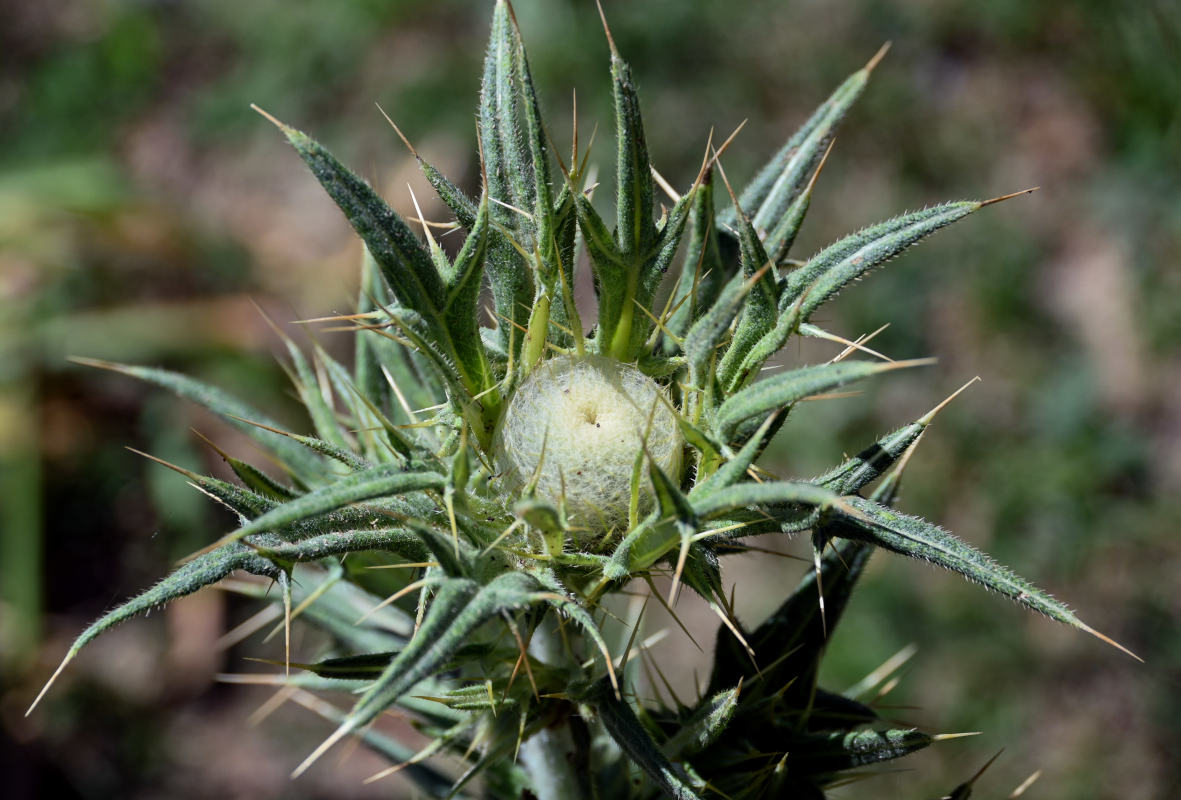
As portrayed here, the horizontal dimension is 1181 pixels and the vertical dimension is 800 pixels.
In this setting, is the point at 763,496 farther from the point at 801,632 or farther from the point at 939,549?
the point at 801,632

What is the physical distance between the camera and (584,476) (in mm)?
1640

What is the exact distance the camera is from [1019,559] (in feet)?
16.7

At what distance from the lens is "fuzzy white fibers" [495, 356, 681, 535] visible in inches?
64.6

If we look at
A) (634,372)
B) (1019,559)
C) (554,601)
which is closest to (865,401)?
(1019,559)

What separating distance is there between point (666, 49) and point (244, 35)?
10.4ft

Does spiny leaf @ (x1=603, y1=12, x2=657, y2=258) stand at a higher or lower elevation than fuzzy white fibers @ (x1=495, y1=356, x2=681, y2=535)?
higher

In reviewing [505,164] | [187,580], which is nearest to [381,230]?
[505,164]

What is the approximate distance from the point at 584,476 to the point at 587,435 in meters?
0.07

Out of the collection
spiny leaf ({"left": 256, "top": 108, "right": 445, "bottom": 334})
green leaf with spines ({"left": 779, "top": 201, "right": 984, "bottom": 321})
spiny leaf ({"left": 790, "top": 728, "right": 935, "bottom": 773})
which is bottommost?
spiny leaf ({"left": 790, "top": 728, "right": 935, "bottom": 773})

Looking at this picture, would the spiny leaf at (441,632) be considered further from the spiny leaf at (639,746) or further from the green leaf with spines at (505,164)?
the green leaf with spines at (505,164)

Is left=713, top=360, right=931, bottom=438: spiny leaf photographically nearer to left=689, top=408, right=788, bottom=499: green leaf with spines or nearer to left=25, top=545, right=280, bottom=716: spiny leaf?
left=689, top=408, right=788, bottom=499: green leaf with spines

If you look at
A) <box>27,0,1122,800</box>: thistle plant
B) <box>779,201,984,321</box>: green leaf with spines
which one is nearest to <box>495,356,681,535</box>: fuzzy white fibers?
<box>27,0,1122,800</box>: thistle plant

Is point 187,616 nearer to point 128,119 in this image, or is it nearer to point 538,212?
point 128,119

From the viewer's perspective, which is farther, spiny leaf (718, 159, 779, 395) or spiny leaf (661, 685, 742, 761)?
spiny leaf (661, 685, 742, 761)
